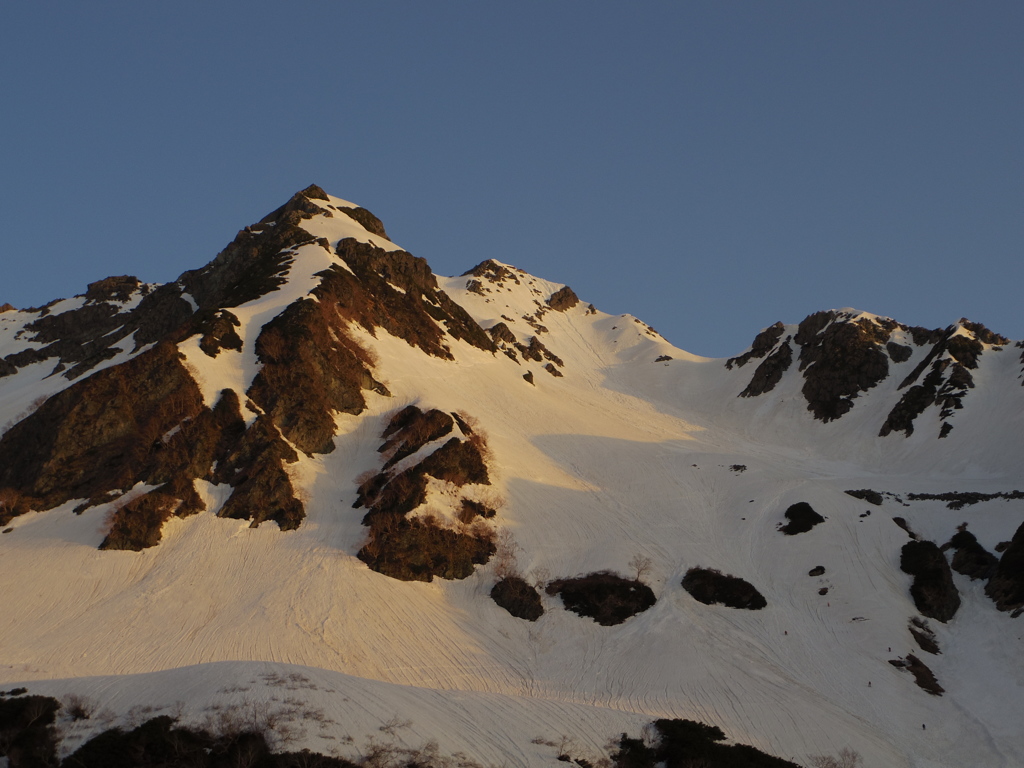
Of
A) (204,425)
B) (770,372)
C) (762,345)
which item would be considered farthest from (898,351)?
(204,425)

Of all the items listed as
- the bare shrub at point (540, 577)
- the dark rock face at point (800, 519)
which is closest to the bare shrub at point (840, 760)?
the bare shrub at point (540, 577)

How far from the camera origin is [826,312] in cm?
13175

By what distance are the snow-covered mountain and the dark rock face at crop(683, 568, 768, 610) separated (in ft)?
1.18

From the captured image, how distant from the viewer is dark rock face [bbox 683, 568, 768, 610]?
55.4m

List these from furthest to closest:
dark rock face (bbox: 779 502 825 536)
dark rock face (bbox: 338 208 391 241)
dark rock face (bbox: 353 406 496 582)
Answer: dark rock face (bbox: 338 208 391 241) → dark rock face (bbox: 779 502 825 536) → dark rock face (bbox: 353 406 496 582)

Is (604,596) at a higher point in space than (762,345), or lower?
lower

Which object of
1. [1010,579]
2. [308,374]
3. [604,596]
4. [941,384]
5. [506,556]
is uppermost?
[941,384]

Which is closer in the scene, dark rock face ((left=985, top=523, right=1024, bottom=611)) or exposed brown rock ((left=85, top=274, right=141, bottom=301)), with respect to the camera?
dark rock face ((left=985, top=523, right=1024, bottom=611))

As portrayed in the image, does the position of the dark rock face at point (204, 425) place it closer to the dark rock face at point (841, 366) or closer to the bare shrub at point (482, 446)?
the bare shrub at point (482, 446)

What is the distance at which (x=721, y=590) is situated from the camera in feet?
186

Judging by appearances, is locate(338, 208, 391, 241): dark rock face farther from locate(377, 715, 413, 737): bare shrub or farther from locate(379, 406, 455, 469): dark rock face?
locate(377, 715, 413, 737): bare shrub

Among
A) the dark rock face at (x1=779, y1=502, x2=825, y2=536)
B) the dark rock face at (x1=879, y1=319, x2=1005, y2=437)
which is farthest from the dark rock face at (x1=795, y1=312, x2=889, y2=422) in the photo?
the dark rock face at (x1=779, y1=502, x2=825, y2=536)

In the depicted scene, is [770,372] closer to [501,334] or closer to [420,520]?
[501,334]

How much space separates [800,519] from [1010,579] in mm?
16731
